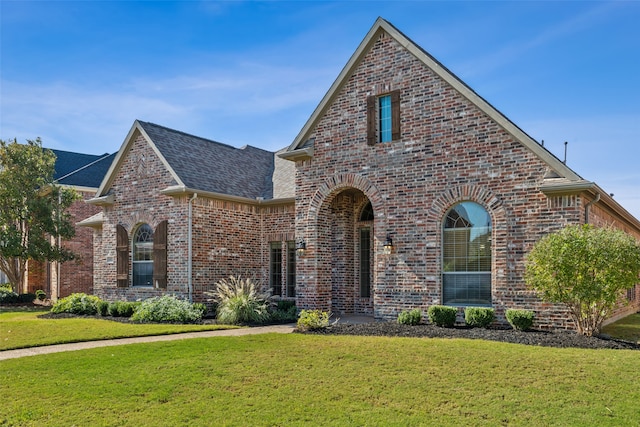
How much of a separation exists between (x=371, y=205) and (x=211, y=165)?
6553 mm

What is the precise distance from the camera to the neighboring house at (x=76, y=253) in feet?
82.5

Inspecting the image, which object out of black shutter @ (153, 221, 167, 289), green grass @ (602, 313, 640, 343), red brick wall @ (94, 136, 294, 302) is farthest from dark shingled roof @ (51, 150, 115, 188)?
green grass @ (602, 313, 640, 343)

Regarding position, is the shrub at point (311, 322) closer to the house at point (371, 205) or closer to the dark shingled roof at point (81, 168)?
the house at point (371, 205)

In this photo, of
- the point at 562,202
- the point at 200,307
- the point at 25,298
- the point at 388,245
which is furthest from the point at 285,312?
the point at 25,298

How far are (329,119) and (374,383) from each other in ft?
30.1

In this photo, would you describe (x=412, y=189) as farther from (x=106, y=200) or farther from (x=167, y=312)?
(x=106, y=200)

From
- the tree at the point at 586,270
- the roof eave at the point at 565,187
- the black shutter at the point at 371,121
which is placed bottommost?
the tree at the point at 586,270

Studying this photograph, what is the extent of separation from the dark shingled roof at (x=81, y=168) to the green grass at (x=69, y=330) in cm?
1269

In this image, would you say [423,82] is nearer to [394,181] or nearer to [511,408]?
[394,181]

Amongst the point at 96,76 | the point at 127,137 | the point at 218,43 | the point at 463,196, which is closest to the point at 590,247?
the point at 463,196

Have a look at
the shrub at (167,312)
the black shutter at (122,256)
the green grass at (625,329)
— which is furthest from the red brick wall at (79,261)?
the green grass at (625,329)

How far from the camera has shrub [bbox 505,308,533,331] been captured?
11.5 m

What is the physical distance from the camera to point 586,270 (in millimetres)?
10492

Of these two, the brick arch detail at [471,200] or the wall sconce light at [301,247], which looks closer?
the brick arch detail at [471,200]
